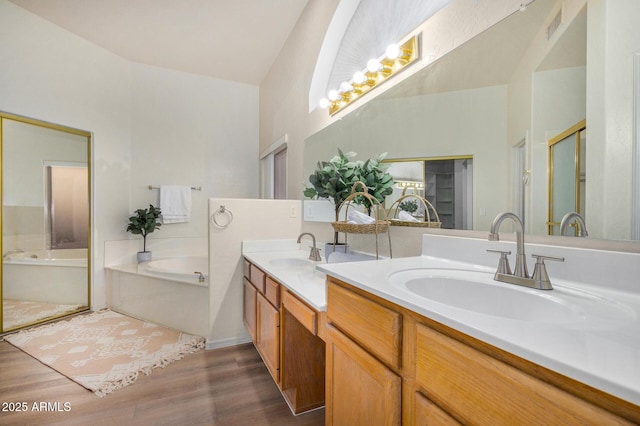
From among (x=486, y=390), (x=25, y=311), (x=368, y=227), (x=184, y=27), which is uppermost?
(x=184, y=27)

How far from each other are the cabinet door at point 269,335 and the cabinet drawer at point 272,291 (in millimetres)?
34

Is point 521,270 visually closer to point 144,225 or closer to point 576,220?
point 576,220

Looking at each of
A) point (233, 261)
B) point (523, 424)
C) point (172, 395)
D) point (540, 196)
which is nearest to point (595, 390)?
point (523, 424)

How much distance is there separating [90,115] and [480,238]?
12.4ft

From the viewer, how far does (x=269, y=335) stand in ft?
5.59

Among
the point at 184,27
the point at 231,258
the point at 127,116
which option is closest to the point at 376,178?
the point at 231,258

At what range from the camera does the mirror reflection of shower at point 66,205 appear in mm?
2957

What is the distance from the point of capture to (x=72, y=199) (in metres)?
3.10

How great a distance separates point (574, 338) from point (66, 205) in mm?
3916

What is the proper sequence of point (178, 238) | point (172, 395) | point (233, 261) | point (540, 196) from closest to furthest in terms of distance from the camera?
point (540, 196)
point (172, 395)
point (233, 261)
point (178, 238)

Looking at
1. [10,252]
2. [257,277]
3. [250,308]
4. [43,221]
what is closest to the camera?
[257,277]

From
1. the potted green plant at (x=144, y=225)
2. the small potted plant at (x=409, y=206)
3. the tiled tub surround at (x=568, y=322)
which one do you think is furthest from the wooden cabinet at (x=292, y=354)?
the potted green plant at (x=144, y=225)

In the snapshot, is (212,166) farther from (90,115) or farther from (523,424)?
(523,424)

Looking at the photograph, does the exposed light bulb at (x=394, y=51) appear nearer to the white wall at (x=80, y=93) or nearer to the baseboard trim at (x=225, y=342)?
the baseboard trim at (x=225, y=342)
